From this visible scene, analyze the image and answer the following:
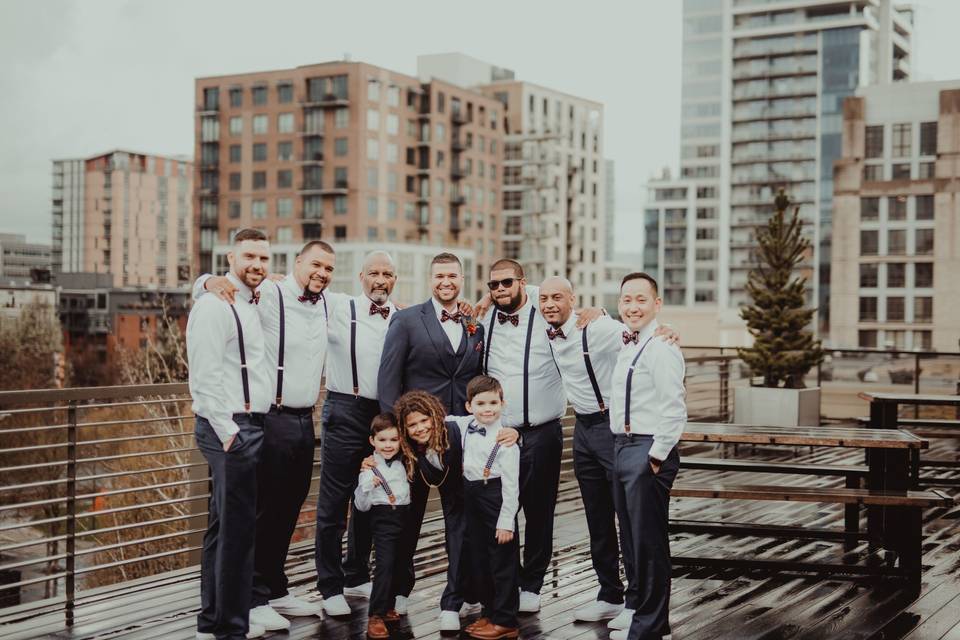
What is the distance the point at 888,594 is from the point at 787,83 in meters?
96.6

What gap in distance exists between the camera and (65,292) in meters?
89.2

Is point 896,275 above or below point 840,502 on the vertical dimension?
above

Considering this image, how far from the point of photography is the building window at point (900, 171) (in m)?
66.8

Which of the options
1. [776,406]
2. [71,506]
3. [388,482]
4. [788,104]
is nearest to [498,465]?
[388,482]

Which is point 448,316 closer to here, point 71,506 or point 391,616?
point 391,616

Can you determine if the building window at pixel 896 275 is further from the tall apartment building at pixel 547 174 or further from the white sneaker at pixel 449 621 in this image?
the white sneaker at pixel 449 621

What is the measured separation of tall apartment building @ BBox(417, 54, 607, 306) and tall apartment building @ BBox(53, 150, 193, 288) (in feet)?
119

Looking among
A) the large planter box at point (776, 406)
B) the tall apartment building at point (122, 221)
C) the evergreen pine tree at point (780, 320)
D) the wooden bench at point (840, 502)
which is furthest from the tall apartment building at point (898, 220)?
the tall apartment building at point (122, 221)

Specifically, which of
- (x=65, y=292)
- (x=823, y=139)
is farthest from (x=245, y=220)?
(x=823, y=139)

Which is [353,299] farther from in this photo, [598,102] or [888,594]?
[598,102]

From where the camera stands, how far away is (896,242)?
64750 mm

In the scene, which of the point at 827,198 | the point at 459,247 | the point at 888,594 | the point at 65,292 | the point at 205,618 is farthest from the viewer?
the point at 827,198

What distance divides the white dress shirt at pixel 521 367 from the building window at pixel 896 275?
6497cm

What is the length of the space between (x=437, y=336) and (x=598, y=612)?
5.60ft
